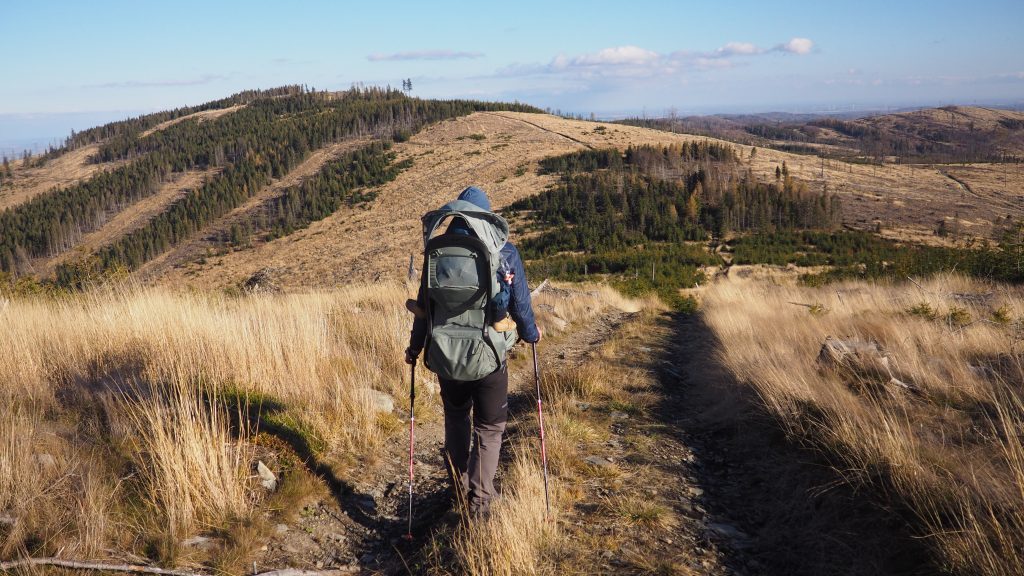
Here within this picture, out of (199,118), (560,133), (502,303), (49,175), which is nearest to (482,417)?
(502,303)

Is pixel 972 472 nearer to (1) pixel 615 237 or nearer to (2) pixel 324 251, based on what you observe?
(1) pixel 615 237

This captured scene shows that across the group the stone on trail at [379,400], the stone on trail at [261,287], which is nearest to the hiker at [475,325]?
the stone on trail at [379,400]

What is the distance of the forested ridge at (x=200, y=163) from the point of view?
72338mm

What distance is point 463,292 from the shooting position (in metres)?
3.15

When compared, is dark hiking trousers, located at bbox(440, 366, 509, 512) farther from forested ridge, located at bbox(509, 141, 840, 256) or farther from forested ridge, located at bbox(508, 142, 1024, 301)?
forested ridge, located at bbox(509, 141, 840, 256)

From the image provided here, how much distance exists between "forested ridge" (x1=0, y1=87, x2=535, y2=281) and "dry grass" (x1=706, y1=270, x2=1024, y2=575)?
64.2 meters

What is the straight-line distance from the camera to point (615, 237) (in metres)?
40.4

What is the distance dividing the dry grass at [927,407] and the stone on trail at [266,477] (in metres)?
4.05

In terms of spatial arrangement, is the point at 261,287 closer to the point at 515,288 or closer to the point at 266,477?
the point at 266,477

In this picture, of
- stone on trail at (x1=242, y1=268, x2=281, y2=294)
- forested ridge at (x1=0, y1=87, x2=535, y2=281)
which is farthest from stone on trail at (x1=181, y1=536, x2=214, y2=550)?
forested ridge at (x1=0, y1=87, x2=535, y2=281)

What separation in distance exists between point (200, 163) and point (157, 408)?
111771 mm

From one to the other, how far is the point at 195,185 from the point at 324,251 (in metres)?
52.5

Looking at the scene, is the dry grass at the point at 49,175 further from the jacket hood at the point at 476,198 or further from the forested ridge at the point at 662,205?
the jacket hood at the point at 476,198

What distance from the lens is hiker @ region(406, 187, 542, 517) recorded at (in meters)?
3.16
